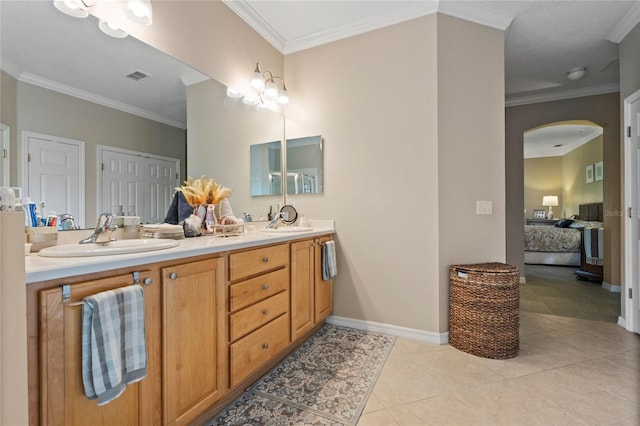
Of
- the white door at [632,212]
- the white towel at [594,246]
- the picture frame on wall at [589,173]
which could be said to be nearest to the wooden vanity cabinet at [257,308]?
the white door at [632,212]

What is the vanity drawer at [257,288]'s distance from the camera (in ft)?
4.94

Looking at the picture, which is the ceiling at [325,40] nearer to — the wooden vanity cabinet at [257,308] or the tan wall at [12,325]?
the tan wall at [12,325]

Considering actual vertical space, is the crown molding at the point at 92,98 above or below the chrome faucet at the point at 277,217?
above

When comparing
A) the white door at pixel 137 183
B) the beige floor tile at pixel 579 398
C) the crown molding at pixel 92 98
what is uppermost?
the crown molding at pixel 92 98

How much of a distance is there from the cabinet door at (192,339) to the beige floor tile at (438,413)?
3.09ft

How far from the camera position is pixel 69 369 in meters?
0.87

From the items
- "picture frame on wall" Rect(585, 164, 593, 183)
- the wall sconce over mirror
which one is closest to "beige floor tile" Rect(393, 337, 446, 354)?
the wall sconce over mirror

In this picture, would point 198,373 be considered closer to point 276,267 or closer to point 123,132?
point 276,267

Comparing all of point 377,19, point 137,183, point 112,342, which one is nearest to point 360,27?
point 377,19

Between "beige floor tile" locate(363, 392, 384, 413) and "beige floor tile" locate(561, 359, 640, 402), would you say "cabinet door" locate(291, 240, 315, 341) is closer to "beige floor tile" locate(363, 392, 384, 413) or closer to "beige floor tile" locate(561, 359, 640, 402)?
"beige floor tile" locate(363, 392, 384, 413)

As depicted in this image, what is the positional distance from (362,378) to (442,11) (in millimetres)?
2772

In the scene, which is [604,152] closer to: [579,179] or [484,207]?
[484,207]

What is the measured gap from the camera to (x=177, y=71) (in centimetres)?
190

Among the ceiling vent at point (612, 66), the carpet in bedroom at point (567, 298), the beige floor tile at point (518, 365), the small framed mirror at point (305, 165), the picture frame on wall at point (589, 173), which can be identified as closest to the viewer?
the beige floor tile at point (518, 365)
